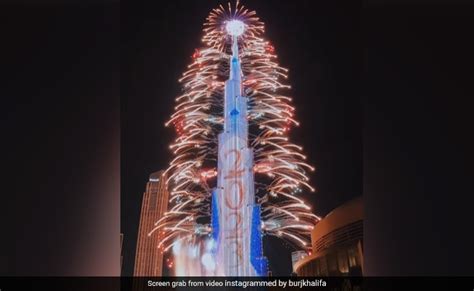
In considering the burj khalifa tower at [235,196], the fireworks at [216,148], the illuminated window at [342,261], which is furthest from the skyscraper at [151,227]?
the illuminated window at [342,261]

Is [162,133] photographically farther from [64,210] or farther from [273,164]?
[64,210]

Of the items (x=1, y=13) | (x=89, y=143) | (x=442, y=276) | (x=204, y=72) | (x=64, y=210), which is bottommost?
(x=442, y=276)

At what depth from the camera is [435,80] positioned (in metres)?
2.38

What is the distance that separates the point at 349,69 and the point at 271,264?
1.81 metres

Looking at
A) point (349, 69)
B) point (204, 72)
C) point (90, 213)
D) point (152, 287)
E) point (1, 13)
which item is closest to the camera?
point (1, 13)

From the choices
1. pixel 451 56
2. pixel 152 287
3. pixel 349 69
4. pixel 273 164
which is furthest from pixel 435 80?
pixel 273 164

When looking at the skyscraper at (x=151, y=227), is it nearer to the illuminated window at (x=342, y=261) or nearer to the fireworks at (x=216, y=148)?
the fireworks at (x=216, y=148)

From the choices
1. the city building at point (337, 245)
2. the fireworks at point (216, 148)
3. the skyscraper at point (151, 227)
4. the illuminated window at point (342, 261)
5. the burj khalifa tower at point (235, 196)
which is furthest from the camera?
the fireworks at point (216, 148)

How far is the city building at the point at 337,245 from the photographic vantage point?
388 cm

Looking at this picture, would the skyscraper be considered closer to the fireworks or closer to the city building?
the fireworks

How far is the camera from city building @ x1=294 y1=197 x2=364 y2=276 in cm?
388

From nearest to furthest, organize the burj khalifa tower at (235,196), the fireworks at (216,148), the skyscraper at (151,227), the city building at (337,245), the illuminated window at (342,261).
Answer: the city building at (337,245), the skyscraper at (151,227), the illuminated window at (342,261), the burj khalifa tower at (235,196), the fireworks at (216,148)

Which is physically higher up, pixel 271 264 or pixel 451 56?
pixel 451 56

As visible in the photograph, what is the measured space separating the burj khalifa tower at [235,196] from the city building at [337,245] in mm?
539
